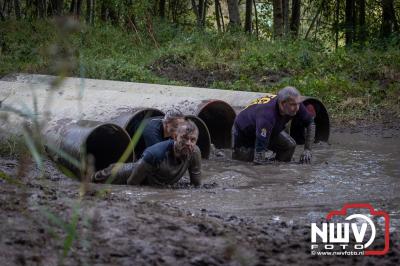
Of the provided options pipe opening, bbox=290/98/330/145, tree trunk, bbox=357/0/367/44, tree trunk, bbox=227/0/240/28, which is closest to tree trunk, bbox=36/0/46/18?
tree trunk, bbox=227/0/240/28

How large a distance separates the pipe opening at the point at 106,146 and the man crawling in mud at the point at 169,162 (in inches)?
35.4

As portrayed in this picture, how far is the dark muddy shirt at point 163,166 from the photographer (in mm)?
7059

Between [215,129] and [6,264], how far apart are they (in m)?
8.64

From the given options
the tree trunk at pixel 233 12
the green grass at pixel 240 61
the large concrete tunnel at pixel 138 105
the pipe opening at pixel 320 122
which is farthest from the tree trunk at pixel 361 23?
the large concrete tunnel at pixel 138 105

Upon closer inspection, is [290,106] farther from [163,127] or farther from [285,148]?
[163,127]

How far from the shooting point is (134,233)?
339 cm

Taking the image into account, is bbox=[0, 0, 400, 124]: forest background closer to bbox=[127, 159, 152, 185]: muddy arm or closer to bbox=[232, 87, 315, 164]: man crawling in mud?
bbox=[232, 87, 315, 164]: man crawling in mud

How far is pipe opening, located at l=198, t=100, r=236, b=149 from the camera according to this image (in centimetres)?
1093

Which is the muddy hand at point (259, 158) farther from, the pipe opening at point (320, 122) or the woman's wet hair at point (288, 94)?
the pipe opening at point (320, 122)

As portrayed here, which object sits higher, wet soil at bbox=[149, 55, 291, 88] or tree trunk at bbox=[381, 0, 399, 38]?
tree trunk at bbox=[381, 0, 399, 38]

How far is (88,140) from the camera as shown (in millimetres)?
8273

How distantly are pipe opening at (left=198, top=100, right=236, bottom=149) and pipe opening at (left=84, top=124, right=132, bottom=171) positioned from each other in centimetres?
263

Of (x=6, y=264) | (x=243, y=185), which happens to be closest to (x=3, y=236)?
(x=6, y=264)

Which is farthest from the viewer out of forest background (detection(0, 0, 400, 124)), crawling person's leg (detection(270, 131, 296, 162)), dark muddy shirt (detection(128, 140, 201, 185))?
forest background (detection(0, 0, 400, 124))
